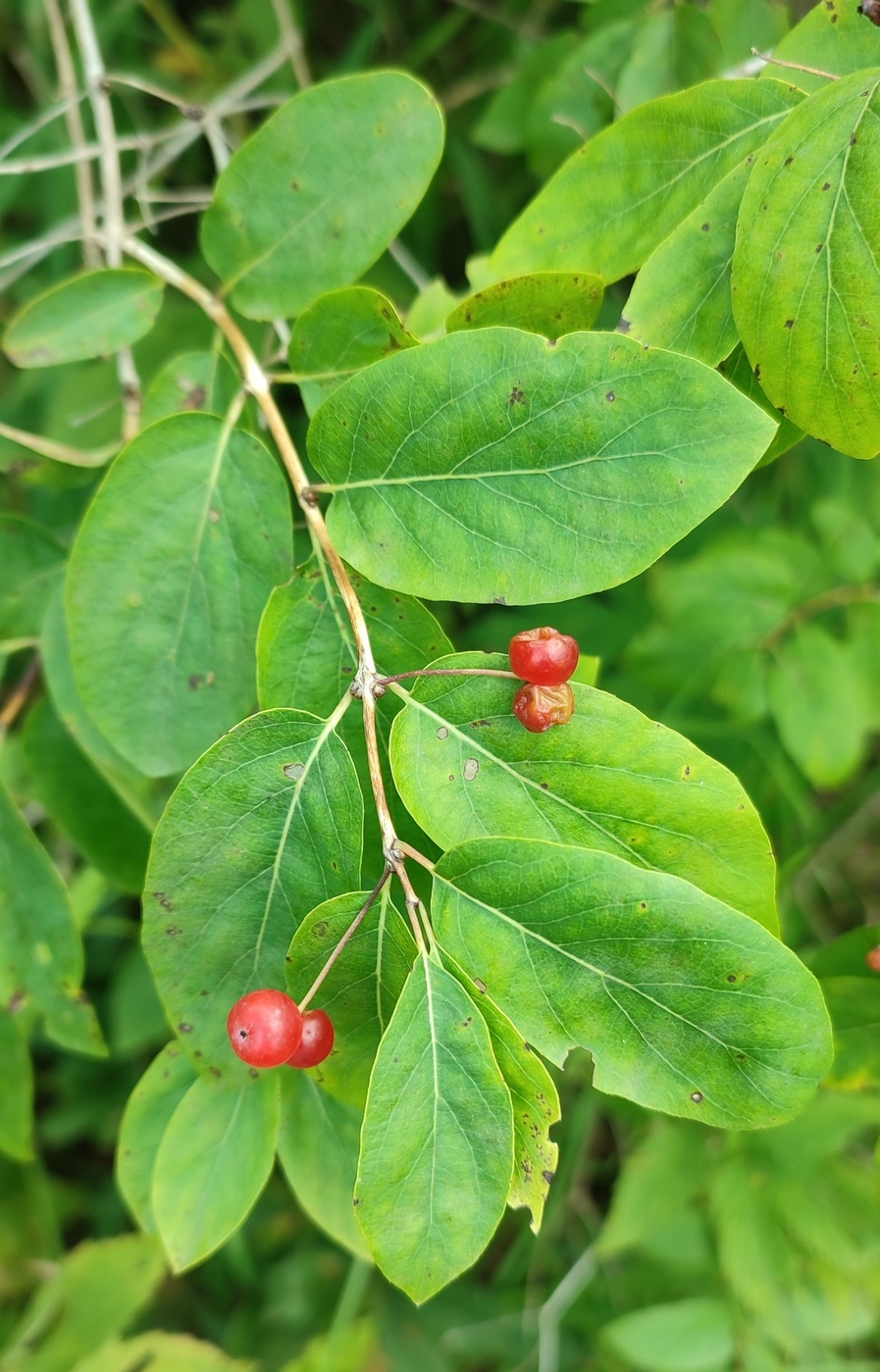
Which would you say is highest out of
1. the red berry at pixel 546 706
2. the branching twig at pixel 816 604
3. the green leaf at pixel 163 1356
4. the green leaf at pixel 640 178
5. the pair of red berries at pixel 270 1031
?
the green leaf at pixel 640 178

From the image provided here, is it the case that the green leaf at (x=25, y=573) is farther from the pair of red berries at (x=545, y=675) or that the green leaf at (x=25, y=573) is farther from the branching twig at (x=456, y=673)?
the pair of red berries at (x=545, y=675)

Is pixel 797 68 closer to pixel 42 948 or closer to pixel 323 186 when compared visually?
pixel 323 186

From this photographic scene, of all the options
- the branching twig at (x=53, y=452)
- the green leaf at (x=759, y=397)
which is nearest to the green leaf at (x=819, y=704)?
the green leaf at (x=759, y=397)

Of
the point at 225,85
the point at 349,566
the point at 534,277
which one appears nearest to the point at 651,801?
the point at 349,566

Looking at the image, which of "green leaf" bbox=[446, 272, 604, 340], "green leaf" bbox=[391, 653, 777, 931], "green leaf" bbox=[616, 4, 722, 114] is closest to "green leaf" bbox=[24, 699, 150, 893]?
"green leaf" bbox=[391, 653, 777, 931]

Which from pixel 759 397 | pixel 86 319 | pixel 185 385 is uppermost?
pixel 86 319

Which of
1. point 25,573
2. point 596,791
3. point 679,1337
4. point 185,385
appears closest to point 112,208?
point 185,385
